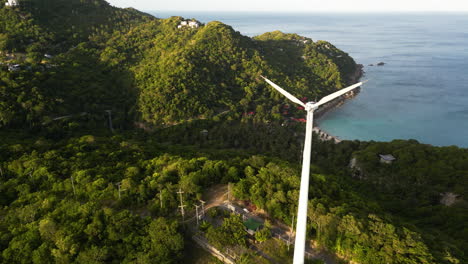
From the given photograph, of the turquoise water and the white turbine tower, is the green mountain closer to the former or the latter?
the turquoise water

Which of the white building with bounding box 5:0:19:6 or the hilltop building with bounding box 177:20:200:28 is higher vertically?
the white building with bounding box 5:0:19:6

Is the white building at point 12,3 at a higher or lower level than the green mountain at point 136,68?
higher

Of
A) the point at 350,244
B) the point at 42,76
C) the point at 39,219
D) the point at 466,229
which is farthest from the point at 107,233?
the point at 42,76

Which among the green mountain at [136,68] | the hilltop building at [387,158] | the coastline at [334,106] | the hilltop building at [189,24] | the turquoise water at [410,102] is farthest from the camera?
the hilltop building at [189,24]

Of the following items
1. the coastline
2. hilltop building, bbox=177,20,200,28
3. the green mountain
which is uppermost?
hilltop building, bbox=177,20,200,28

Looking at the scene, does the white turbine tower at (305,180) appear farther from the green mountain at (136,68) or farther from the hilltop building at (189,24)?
the hilltop building at (189,24)

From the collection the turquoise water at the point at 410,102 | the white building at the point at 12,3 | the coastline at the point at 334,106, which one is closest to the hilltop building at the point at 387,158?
the coastline at the point at 334,106

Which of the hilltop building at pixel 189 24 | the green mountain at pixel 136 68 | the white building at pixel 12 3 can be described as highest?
the white building at pixel 12 3

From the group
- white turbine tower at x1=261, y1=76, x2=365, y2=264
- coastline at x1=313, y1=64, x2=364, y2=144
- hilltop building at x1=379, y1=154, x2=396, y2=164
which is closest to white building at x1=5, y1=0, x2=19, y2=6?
coastline at x1=313, y1=64, x2=364, y2=144

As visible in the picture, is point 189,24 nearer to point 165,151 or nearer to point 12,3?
point 12,3
